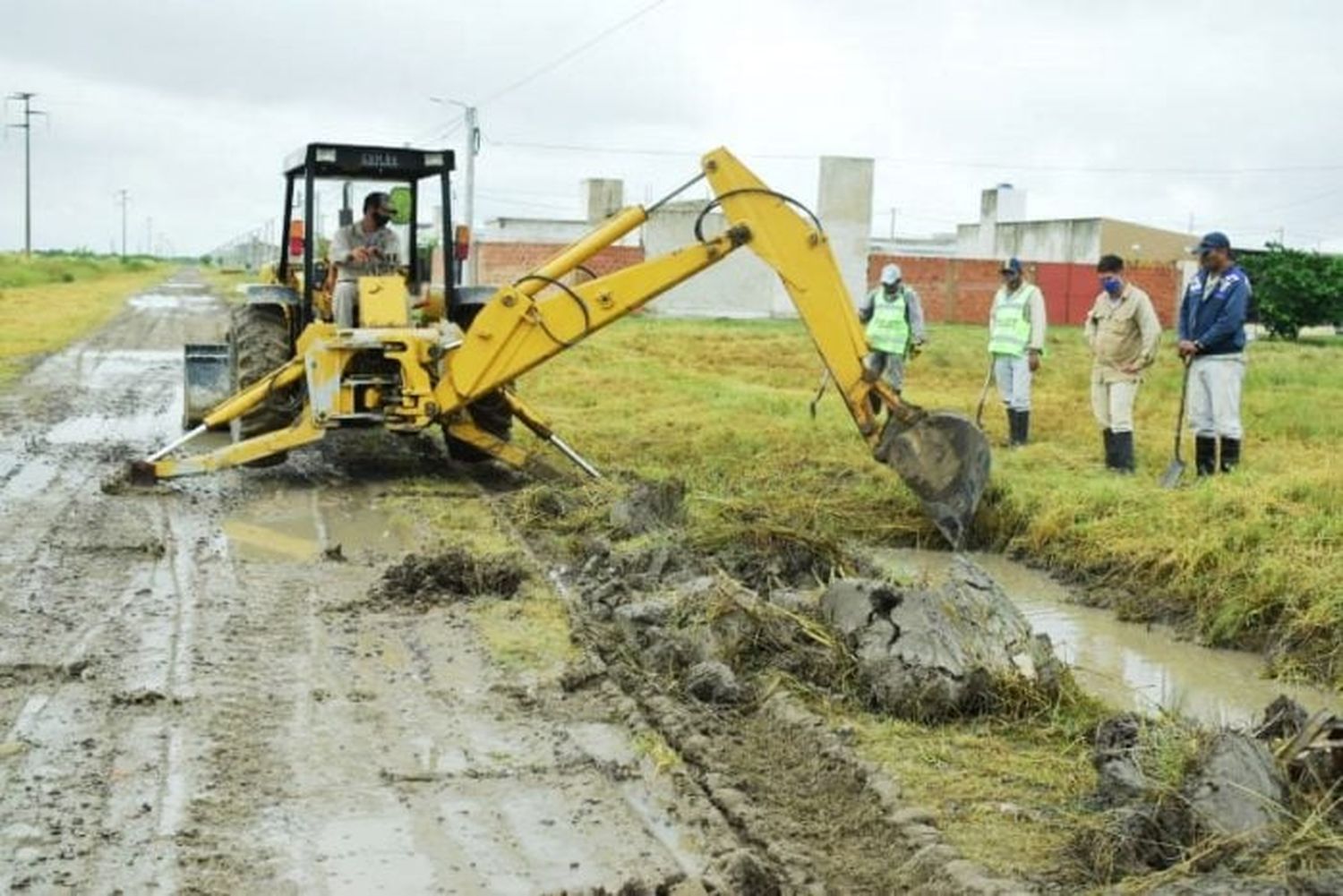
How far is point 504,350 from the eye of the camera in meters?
9.91

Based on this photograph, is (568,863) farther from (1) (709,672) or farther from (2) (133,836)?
(1) (709,672)

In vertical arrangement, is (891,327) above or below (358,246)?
below

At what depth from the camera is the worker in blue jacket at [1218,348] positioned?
33.3 feet

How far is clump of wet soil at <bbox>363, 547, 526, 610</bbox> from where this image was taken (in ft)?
→ 23.6

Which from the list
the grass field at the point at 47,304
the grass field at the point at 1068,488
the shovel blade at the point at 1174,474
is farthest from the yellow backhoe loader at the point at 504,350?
the grass field at the point at 47,304

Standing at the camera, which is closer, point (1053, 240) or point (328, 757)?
point (328, 757)

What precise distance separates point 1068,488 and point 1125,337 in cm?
222

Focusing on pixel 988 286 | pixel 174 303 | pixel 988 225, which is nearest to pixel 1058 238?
pixel 988 225

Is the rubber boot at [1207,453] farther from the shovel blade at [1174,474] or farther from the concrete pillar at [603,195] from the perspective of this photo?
the concrete pillar at [603,195]

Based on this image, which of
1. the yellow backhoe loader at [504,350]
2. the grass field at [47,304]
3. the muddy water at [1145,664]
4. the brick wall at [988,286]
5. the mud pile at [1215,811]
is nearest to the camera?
the mud pile at [1215,811]

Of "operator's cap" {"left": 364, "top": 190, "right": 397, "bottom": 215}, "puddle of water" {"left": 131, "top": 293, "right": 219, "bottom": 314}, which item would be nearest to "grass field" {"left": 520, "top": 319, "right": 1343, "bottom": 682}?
"operator's cap" {"left": 364, "top": 190, "right": 397, "bottom": 215}

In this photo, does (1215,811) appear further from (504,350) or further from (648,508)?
(504,350)

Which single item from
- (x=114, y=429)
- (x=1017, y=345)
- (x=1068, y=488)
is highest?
(x=1017, y=345)

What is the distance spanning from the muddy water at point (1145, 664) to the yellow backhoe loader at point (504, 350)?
2.79ft
